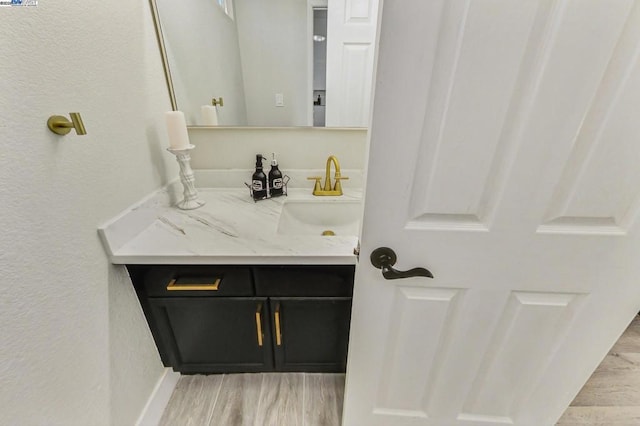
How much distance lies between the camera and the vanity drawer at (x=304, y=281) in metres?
0.86

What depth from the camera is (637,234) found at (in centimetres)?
60

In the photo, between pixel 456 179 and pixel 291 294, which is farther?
pixel 291 294

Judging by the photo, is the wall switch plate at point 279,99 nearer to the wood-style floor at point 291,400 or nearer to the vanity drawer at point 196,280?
the vanity drawer at point 196,280

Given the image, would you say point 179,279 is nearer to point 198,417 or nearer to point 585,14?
point 198,417

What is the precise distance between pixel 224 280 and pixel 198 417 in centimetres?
73

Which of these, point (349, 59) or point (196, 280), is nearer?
point (196, 280)

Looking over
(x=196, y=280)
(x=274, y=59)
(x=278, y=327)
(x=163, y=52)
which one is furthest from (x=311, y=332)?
(x=163, y=52)

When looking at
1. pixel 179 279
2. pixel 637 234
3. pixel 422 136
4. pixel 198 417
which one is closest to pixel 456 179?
pixel 422 136

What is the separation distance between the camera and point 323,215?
49.0 inches

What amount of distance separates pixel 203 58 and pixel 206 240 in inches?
35.9

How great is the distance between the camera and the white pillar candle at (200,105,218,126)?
122 centimetres

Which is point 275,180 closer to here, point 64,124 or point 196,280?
point 196,280

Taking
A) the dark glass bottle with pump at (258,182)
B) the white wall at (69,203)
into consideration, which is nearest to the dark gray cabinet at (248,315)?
the white wall at (69,203)

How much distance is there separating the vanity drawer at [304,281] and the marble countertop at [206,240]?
0.21 ft
